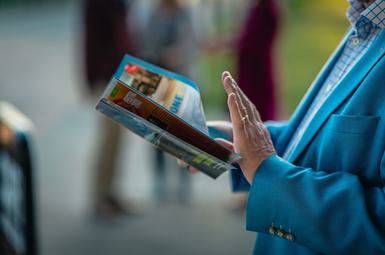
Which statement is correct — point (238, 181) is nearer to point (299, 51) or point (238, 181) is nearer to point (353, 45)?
point (353, 45)

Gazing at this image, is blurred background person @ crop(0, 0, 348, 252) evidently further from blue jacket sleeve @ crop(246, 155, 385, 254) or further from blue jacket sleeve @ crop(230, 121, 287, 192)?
blue jacket sleeve @ crop(246, 155, 385, 254)

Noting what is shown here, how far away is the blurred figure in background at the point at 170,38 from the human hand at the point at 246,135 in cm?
262

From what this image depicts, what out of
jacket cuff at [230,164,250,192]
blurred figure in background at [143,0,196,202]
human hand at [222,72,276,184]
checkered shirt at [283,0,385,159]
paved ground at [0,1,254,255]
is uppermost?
blurred figure in background at [143,0,196,202]

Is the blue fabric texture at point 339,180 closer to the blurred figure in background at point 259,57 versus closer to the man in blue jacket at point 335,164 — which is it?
the man in blue jacket at point 335,164

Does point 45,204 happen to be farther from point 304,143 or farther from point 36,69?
point 36,69

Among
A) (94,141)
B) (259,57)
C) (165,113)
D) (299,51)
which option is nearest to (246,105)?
(165,113)

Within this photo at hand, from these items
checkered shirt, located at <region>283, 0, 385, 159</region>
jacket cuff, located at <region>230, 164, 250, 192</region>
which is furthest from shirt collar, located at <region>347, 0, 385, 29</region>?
jacket cuff, located at <region>230, 164, 250, 192</region>

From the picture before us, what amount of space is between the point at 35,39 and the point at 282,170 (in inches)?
383

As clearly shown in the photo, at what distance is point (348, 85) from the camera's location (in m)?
1.36

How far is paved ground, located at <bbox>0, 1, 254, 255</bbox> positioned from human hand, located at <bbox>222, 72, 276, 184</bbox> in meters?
2.30

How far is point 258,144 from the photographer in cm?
141

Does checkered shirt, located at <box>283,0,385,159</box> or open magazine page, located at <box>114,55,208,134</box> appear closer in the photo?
checkered shirt, located at <box>283,0,385,159</box>

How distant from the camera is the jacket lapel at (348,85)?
4.38ft

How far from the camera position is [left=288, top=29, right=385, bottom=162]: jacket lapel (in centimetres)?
133
